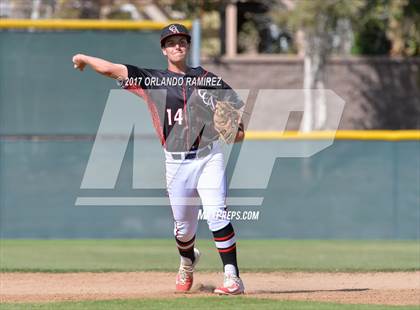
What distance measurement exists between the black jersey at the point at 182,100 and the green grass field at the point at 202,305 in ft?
4.09

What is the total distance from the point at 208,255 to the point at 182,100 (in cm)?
459

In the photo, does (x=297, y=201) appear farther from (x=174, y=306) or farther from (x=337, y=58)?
(x=337, y=58)

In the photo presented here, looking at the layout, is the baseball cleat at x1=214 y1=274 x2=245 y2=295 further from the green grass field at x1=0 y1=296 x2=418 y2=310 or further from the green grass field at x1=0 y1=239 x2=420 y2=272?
the green grass field at x1=0 y1=239 x2=420 y2=272

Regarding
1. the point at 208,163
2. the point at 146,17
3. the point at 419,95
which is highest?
the point at 208,163

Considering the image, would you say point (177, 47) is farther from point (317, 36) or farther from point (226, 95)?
point (317, 36)

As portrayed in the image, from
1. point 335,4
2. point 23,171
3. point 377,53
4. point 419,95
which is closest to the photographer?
point 23,171

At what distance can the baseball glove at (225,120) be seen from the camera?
8.16m

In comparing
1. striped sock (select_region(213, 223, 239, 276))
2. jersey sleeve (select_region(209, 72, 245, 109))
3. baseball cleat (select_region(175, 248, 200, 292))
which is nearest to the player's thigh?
striped sock (select_region(213, 223, 239, 276))

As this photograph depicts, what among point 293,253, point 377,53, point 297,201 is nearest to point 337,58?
point 377,53

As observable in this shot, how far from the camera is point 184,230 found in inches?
329

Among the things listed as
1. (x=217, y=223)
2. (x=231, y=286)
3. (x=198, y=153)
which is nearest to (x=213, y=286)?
(x=231, y=286)

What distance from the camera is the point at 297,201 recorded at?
14.1 meters

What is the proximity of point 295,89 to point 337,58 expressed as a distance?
4.22 ft

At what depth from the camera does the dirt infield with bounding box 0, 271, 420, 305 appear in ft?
26.9
